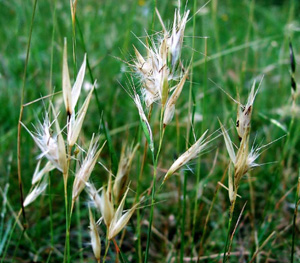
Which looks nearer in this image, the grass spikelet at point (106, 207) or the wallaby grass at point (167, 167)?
the grass spikelet at point (106, 207)

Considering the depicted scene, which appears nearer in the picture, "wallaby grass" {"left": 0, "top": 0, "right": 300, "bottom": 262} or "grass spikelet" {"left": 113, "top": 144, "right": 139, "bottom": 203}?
"grass spikelet" {"left": 113, "top": 144, "right": 139, "bottom": 203}

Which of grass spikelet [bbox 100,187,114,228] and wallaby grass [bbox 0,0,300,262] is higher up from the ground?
grass spikelet [bbox 100,187,114,228]

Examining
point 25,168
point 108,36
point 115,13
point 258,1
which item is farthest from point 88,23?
point 258,1

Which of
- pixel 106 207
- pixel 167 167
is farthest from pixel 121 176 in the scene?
pixel 167 167

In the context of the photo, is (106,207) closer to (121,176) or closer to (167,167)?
(121,176)

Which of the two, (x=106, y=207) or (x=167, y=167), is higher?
(x=106, y=207)

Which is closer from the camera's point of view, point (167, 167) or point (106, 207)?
point (106, 207)

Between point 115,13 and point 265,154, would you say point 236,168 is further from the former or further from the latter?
point 115,13

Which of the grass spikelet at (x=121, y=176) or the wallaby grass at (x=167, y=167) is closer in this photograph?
the grass spikelet at (x=121, y=176)

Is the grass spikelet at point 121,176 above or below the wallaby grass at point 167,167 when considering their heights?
above

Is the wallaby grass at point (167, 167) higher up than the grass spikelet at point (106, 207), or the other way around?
the grass spikelet at point (106, 207)

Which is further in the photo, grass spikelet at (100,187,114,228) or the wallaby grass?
the wallaby grass
